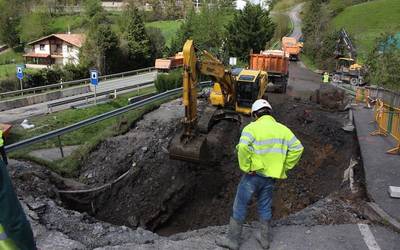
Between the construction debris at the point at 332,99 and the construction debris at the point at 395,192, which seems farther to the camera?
the construction debris at the point at 332,99

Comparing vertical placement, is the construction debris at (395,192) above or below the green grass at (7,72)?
above

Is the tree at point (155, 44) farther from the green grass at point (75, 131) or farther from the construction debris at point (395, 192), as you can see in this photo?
A: the construction debris at point (395, 192)

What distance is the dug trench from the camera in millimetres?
10102

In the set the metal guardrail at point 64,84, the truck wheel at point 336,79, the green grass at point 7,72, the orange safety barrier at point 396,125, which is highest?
the orange safety barrier at point 396,125

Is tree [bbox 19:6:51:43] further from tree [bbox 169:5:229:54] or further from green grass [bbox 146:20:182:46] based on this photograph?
tree [bbox 169:5:229:54]

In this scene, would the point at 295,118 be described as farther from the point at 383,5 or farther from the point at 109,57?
the point at 383,5

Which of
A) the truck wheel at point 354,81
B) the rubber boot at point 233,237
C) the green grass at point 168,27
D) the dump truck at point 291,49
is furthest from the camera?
the green grass at point 168,27

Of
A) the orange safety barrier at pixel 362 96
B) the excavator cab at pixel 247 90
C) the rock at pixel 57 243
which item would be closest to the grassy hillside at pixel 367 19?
the orange safety barrier at pixel 362 96

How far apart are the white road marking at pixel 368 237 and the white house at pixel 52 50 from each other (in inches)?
2250

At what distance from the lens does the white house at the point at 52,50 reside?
6094 centimetres

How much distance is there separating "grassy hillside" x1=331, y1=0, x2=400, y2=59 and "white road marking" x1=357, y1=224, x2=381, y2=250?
40.8m

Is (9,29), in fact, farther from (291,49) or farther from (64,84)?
(291,49)

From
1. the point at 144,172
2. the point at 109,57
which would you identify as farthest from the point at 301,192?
the point at 109,57

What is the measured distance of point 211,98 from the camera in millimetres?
15828
